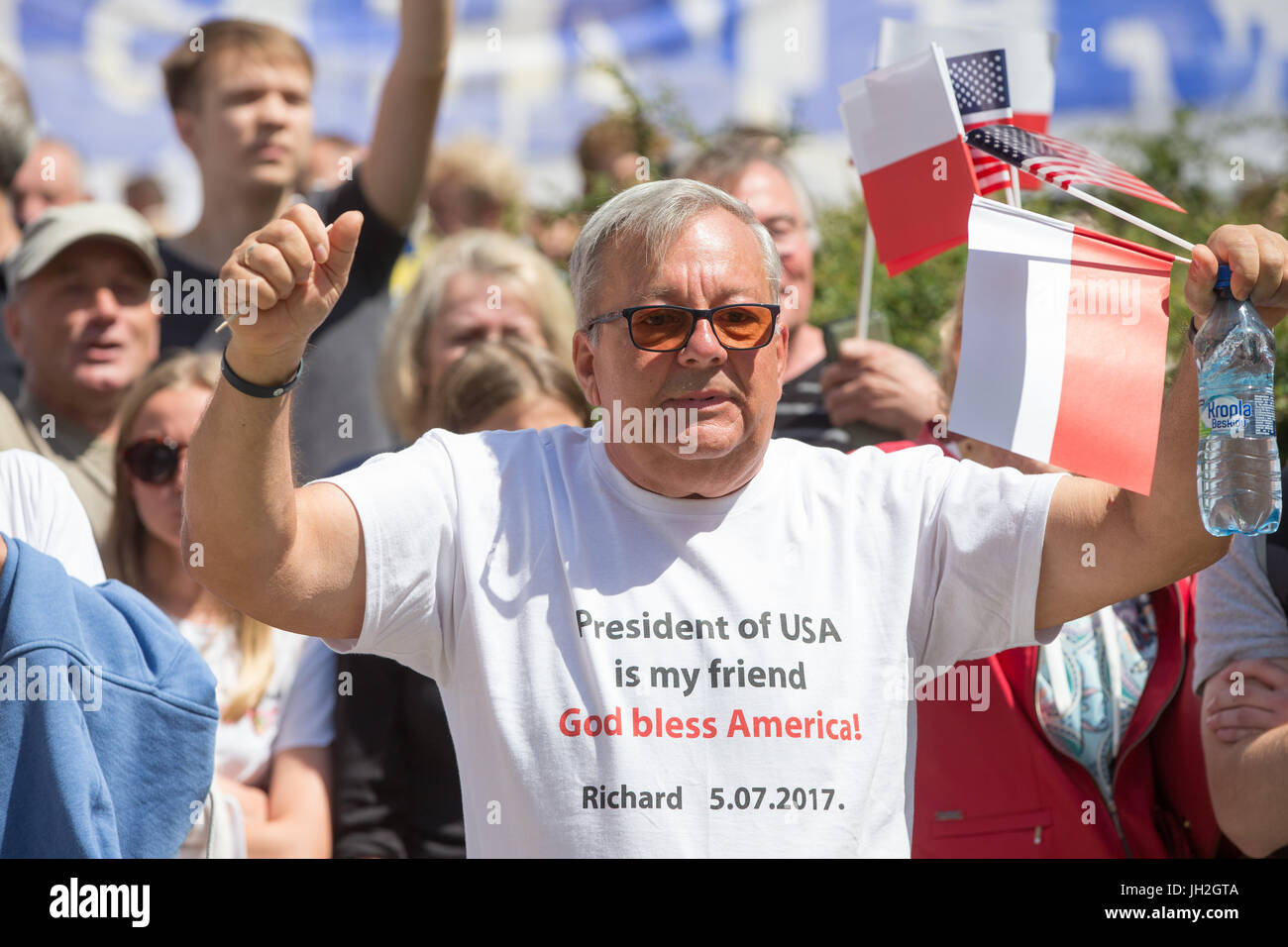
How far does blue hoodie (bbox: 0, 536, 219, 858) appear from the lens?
102 inches

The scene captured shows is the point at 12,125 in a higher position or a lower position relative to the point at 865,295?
higher

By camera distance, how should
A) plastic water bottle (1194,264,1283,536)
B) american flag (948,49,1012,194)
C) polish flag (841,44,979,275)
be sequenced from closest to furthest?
1. plastic water bottle (1194,264,1283,536)
2. polish flag (841,44,979,275)
3. american flag (948,49,1012,194)

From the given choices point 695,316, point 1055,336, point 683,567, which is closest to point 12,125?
point 695,316

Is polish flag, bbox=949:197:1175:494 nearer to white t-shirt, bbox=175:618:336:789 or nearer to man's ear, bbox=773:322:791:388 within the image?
man's ear, bbox=773:322:791:388

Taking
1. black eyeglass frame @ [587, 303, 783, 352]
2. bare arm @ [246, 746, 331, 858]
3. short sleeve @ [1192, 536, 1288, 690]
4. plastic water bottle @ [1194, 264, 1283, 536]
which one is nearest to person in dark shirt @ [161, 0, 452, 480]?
bare arm @ [246, 746, 331, 858]

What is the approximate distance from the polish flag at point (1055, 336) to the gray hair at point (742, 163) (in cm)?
197

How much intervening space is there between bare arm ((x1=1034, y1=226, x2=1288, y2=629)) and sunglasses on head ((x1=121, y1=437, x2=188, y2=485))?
96.9 inches

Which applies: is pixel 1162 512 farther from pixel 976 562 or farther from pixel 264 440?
pixel 264 440

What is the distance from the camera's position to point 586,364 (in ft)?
8.91

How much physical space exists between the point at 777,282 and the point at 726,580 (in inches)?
22.8

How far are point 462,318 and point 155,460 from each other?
112 cm
